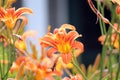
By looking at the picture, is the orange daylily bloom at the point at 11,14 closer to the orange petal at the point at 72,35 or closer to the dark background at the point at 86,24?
the orange petal at the point at 72,35

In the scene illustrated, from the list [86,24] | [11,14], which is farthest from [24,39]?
[86,24]

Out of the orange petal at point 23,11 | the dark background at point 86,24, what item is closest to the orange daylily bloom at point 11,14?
the orange petal at point 23,11

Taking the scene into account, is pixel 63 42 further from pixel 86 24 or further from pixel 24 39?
pixel 86 24

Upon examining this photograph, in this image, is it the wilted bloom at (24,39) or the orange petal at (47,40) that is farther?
the wilted bloom at (24,39)

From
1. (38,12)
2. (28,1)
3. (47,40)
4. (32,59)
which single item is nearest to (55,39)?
(47,40)

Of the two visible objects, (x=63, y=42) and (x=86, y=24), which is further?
(x=86, y=24)

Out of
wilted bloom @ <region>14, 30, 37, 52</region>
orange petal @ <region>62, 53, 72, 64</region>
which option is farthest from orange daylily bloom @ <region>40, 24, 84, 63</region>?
wilted bloom @ <region>14, 30, 37, 52</region>

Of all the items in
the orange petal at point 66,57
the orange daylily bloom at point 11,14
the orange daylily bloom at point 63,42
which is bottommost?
the orange petal at point 66,57

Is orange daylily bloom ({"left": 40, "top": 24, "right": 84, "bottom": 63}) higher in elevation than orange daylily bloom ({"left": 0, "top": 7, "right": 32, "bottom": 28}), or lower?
lower

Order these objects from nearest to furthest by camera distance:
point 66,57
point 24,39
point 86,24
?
point 66,57, point 24,39, point 86,24

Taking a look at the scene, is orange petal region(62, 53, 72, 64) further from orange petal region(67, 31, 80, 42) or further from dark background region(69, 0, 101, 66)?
dark background region(69, 0, 101, 66)

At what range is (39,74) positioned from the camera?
3.56 feet

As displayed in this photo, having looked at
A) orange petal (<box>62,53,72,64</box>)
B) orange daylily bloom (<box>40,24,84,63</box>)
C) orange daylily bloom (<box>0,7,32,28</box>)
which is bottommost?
orange petal (<box>62,53,72,64</box>)

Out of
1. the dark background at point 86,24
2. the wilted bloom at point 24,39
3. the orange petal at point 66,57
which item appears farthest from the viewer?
the dark background at point 86,24
